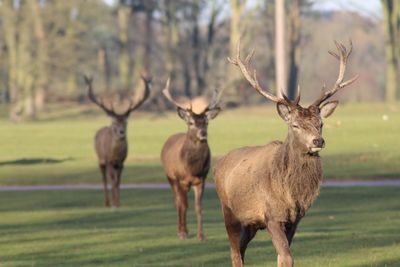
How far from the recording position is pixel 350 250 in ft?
59.3

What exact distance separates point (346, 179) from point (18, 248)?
58.7ft

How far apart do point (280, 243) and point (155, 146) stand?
Result: 38671mm

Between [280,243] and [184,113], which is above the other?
[184,113]

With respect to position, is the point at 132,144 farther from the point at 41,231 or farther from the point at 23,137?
the point at 41,231

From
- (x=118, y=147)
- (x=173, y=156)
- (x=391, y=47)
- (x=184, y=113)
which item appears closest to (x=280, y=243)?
(x=184, y=113)

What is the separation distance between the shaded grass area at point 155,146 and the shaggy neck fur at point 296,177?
23.0 m

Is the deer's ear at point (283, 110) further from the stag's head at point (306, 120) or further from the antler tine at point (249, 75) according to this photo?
the antler tine at point (249, 75)

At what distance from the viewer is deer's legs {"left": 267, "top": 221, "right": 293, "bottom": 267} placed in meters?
13.0

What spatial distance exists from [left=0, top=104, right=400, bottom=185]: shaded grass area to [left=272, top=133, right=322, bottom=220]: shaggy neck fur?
907 inches

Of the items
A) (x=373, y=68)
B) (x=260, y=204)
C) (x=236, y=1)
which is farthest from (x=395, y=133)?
(x=373, y=68)

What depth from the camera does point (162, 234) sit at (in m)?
21.4

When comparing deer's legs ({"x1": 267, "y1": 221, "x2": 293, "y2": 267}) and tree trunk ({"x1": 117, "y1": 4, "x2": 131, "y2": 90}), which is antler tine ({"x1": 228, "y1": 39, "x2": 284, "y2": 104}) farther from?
tree trunk ({"x1": 117, "y1": 4, "x2": 131, "y2": 90})

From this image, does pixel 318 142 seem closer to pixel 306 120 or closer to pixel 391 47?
pixel 306 120

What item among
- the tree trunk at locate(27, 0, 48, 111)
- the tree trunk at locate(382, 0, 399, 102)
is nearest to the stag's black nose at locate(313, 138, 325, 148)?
the tree trunk at locate(27, 0, 48, 111)
